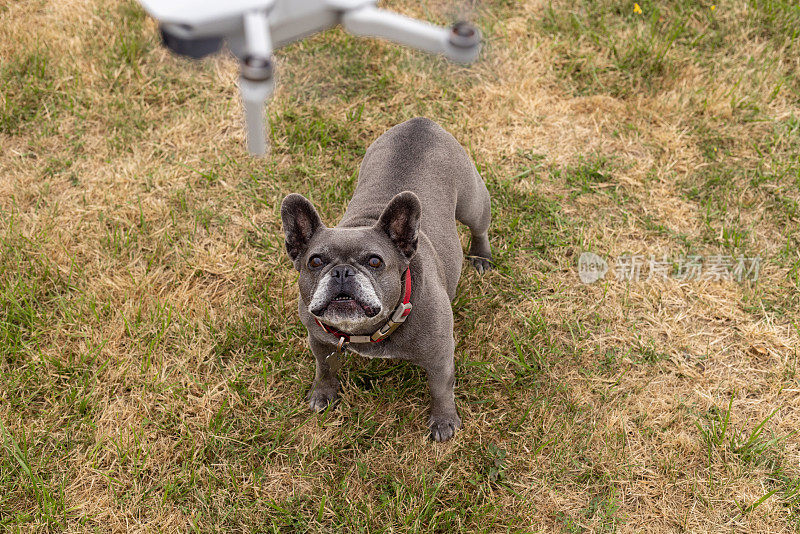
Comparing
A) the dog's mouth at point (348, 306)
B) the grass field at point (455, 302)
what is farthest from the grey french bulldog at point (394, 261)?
the grass field at point (455, 302)

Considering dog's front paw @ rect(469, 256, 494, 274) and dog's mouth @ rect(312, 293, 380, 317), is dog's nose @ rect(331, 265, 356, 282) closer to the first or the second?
dog's mouth @ rect(312, 293, 380, 317)

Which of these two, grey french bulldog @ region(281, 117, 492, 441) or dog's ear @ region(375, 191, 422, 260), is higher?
dog's ear @ region(375, 191, 422, 260)

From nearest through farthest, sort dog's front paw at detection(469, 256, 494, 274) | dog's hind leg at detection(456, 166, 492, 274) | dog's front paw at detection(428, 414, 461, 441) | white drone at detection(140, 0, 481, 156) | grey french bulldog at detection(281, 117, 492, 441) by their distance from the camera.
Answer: white drone at detection(140, 0, 481, 156)
grey french bulldog at detection(281, 117, 492, 441)
dog's front paw at detection(428, 414, 461, 441)
dog's hind leg at detection(456, 166, 492, 274)
dog's front paw at detection(469, 256, 494, 274)

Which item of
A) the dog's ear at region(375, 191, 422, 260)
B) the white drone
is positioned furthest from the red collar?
the white drone

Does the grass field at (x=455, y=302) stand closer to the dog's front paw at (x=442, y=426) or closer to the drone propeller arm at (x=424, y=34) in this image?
the dog's front paw at (x=442, y=426)

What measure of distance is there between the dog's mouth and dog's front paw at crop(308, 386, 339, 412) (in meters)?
1.16

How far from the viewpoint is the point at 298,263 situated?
3066 mm

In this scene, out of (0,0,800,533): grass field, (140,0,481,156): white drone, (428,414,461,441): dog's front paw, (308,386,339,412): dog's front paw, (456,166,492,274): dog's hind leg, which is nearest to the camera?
(140,0,481,156): white drone

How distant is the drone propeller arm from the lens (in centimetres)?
96

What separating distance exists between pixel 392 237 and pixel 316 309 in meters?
0.51

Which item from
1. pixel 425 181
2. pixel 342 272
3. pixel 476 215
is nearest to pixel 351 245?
pixel 342 272
